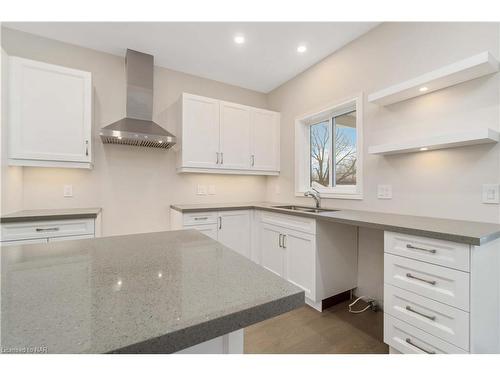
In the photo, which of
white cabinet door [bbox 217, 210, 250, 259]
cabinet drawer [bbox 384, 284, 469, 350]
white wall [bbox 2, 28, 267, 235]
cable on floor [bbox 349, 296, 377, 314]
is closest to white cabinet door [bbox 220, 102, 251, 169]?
white wall [bbox 2, 28, 267, 235]


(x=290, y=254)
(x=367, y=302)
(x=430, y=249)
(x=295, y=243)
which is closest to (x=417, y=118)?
(x=430, y=249)

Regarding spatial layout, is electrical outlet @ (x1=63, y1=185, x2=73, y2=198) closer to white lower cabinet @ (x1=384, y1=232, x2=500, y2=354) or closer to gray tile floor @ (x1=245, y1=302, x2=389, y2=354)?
gray tile floor @ (x1=245, y1=302, x2=389, y2=354)

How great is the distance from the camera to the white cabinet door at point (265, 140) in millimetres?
3174

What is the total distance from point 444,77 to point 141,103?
9.14ft

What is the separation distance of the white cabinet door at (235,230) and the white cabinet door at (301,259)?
571 millimetres

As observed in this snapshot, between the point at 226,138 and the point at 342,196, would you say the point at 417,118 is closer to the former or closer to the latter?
the point at 342,196

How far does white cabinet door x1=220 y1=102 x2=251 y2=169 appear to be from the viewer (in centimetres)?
291

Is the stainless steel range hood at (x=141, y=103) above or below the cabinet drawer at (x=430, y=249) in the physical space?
above

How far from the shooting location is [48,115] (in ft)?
6.68

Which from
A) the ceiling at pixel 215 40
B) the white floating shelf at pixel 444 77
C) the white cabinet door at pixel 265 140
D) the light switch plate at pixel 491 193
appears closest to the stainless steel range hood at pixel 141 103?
the ceiling at pixel 215 40

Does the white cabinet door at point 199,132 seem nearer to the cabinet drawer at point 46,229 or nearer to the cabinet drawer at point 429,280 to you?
the cabinet drawer at point 46,229

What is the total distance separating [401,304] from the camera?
136 cm
